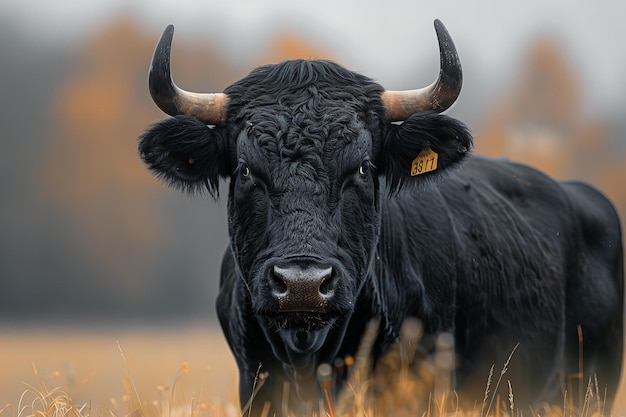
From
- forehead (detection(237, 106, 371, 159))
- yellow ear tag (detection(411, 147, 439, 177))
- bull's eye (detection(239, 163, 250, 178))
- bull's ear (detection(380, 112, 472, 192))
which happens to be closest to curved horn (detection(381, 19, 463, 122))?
bull's ear (detection(380, 112, 472, 192))

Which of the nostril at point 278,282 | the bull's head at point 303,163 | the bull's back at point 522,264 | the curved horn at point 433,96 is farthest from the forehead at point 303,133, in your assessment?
the bull's back at point 522,264

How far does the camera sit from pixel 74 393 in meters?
4.83

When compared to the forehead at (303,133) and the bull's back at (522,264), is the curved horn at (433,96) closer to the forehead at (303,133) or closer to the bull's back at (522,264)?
the forehead at (303,133)

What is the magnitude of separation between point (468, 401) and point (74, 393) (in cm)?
292

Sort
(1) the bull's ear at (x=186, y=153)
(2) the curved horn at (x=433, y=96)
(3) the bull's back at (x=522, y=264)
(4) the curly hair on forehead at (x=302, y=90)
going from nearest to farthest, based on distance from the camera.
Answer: (4) the curly hair on forehead at (x=302, y=90), (1) the bull's ear at (x=186, y=153), (2) the curved horn at (x=433, y=96), (3) the bull's back at (x=522, y=264)

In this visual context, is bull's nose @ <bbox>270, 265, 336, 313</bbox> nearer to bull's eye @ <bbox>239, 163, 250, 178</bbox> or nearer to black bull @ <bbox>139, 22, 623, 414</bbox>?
black bull @ <bbox>139, 22, 623, 414</bbox>

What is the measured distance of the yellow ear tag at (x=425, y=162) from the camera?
605 centimetres

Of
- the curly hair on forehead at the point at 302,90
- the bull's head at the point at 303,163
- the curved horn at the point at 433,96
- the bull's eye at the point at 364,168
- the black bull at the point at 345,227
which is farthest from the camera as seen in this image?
the curved horn at the point at 433,96

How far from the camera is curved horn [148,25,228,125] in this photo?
233 inches

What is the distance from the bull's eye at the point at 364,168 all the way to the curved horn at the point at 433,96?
477 millimetres

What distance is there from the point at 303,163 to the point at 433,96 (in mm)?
1121

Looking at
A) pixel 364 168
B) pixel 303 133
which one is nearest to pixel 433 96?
pixel 364 168

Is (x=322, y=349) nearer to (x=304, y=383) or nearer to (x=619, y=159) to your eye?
(x=304, y=383)

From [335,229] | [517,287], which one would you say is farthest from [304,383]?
[517,287]
